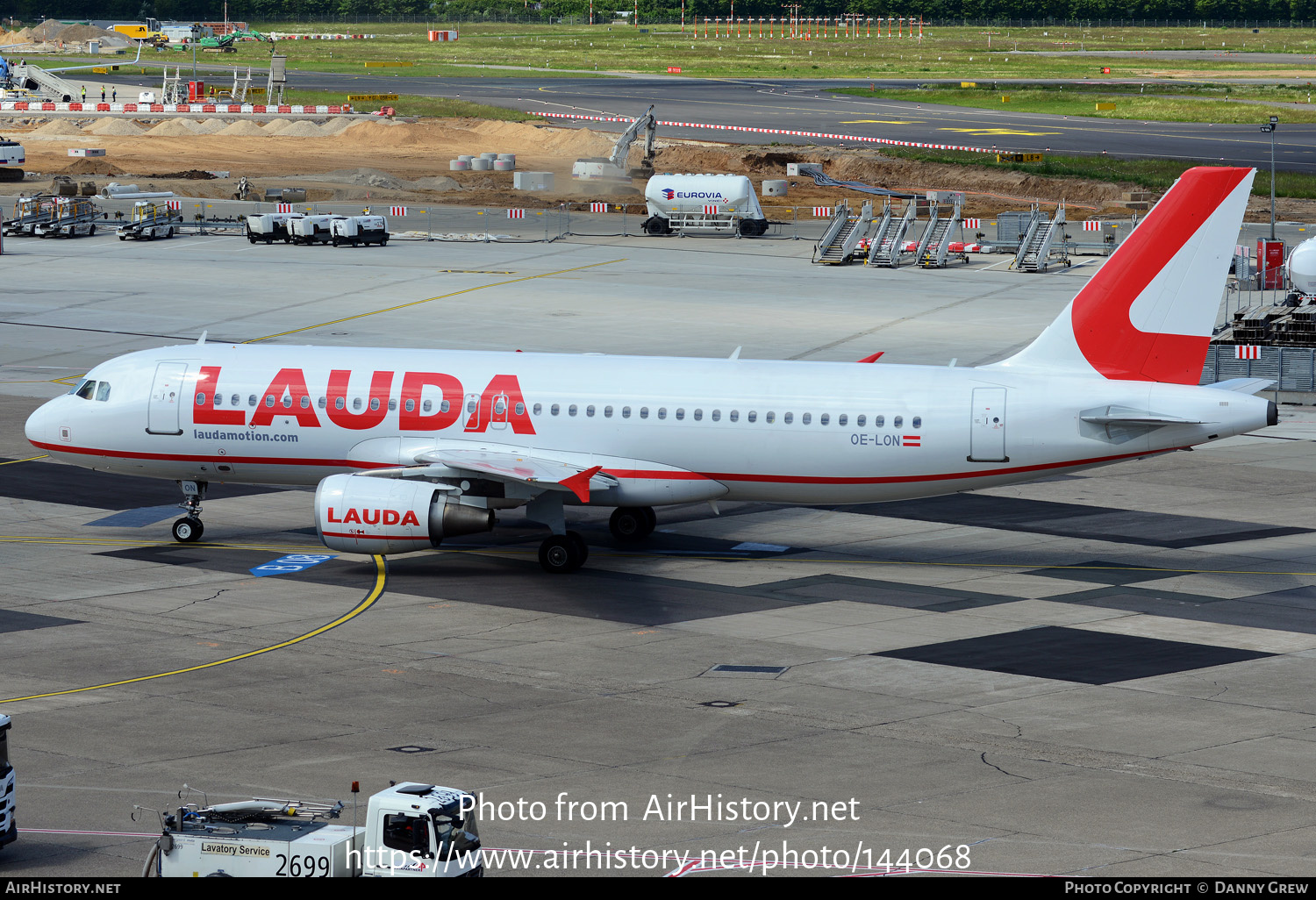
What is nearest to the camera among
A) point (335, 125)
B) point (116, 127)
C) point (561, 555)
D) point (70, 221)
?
point (561, 555)

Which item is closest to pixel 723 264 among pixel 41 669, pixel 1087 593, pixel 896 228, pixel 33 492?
pixel 896 228

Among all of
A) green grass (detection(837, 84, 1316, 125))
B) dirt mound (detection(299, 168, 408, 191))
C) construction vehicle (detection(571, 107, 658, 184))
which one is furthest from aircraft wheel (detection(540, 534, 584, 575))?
green grass (detection(837, 84, 1316, 125))

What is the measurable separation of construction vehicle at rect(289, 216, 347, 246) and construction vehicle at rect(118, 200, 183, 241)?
28.0 ft

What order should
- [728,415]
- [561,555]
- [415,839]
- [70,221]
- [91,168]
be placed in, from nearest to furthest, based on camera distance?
[415,839], [561,555], [728,415], [70,221], [91,168]

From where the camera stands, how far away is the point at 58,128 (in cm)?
15812

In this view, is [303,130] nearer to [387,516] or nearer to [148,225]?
[148,225]

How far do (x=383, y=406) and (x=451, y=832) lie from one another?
2270cm

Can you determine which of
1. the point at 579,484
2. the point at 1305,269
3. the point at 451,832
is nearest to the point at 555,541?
the point at 579,484

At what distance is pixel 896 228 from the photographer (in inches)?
3831

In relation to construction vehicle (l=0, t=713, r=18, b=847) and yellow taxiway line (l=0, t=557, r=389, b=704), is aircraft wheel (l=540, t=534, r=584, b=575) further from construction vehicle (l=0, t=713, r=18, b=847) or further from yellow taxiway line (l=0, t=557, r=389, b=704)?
construction vehicle (l=0, t=713, r=18, b=847)

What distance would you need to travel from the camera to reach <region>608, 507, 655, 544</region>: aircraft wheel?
42.5m

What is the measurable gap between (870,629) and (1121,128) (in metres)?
125

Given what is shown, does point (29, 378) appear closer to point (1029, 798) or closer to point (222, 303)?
point (222, 303)

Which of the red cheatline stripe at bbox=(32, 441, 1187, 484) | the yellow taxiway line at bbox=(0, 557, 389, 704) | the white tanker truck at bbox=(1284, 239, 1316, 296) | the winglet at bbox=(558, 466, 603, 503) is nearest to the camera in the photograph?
the yellow taxiway line at bbox=(0, 557, 389, 704)
